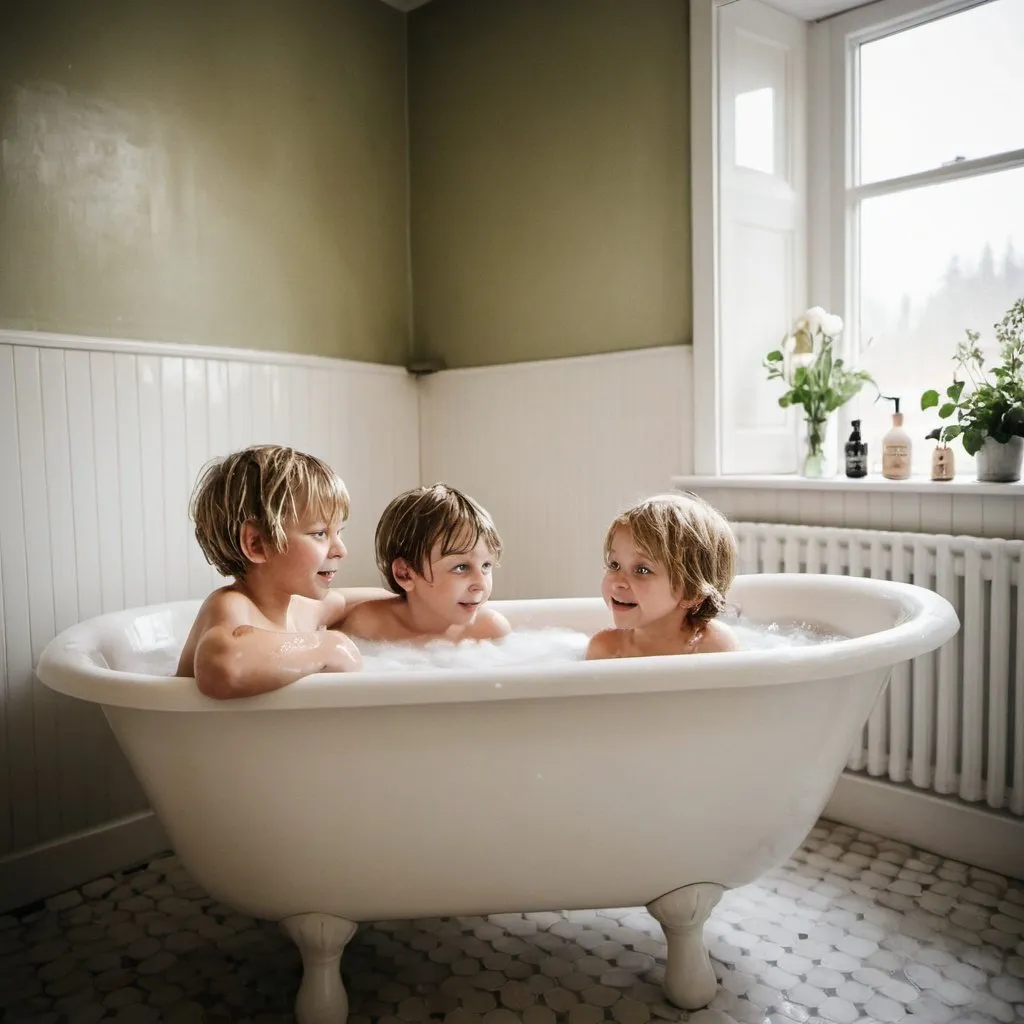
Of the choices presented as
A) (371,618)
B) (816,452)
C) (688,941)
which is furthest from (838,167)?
(688,941)

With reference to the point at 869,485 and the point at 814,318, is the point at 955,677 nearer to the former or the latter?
the point at 869,485

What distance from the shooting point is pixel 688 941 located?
1348 millimetres

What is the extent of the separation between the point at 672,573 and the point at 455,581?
1.29 ft

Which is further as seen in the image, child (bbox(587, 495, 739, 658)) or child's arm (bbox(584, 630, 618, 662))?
child's arm (bbox(584, 630, 618, 662))

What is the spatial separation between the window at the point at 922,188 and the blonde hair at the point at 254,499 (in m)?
1.53

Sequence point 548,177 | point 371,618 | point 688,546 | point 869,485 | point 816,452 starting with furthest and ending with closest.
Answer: point 548,177 < point 816,452 < point 869,485 < point 371,618 < point 688,546

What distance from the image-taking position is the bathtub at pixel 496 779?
44.7 inches

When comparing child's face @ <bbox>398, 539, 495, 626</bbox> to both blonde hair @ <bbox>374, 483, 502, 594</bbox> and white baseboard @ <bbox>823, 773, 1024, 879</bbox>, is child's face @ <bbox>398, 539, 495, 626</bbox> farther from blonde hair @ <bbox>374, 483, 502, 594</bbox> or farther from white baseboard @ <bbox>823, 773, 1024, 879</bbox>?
white baseboard @ <bbox>823, 773, 1024, 879</bbox>

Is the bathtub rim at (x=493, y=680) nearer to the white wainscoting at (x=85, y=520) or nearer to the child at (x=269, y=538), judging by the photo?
the child at (x=269, y=538)

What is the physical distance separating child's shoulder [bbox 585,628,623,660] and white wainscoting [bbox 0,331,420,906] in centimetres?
99

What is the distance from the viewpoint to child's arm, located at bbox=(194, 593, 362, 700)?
1.09 metres

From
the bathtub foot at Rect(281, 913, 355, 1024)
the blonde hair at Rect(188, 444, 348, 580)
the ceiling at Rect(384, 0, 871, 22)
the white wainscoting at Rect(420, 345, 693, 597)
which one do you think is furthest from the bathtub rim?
the ceiling at Rect(384, 0, 871, 22)

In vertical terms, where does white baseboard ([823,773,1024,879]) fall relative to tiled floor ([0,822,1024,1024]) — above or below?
above

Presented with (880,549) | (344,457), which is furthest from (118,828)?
A: (880,549)
